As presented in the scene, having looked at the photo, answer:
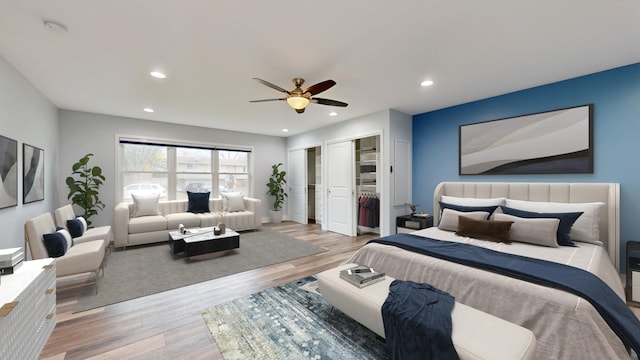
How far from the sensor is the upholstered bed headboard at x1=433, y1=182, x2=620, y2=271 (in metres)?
2.69

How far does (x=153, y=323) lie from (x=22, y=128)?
2950 mm

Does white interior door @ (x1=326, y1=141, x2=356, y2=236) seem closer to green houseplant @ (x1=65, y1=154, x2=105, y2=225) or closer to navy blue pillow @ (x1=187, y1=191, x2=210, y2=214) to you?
navy blue pillow @ (x1=187, y1=191, x2=210, y2=214)

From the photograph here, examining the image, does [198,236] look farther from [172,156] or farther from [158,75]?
[172,156]

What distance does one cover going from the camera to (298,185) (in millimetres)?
7043

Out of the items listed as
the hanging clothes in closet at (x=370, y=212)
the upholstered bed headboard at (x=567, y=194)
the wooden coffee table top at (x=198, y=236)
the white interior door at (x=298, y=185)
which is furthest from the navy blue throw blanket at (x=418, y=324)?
the white interior door at (x=298, y=185)

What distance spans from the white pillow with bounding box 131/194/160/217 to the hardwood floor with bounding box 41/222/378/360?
89.8 inches

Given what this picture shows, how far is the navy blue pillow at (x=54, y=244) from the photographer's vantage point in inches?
100

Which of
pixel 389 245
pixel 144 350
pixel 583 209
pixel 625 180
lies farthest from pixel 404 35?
pixel 144 350

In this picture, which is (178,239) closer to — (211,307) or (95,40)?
(211,307)

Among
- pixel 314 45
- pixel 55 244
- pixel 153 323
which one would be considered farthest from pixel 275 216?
pixel 314 45

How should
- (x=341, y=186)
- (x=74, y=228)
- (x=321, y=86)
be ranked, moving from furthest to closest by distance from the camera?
(x=341, y=186)
(x=74, y=228)
(x=321, y=86)

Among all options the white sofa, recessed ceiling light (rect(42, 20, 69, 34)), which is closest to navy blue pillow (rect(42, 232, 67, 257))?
the white sofa

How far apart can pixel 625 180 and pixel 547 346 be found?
2717mm

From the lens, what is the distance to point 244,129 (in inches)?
249
